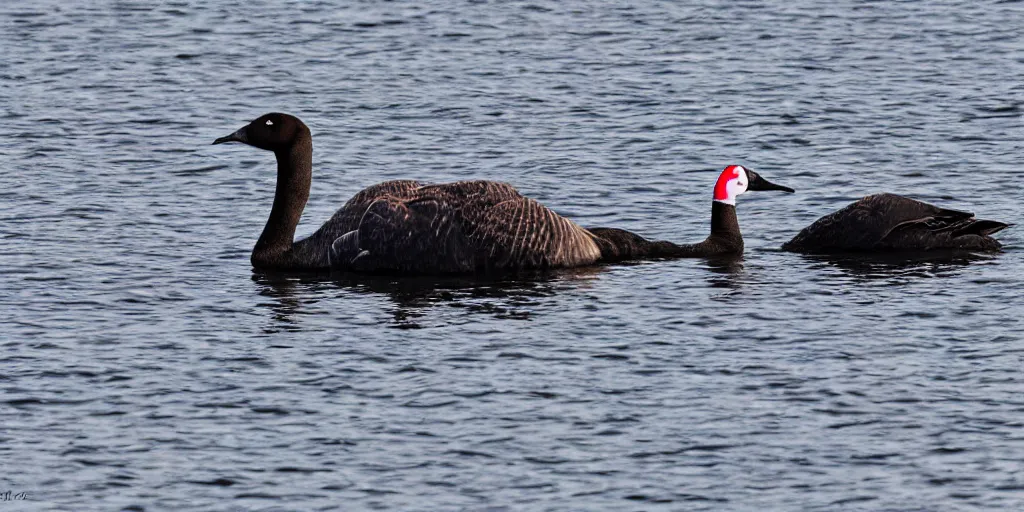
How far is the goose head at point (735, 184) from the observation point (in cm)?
1989

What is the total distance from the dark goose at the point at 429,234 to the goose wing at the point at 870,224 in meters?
0.89

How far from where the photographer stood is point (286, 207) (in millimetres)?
19312

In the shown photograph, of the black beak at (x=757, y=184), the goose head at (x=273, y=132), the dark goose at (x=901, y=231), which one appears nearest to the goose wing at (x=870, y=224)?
the dark goose at (x=901, y=231)

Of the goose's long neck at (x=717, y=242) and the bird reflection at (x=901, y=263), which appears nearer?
the bird reflection at (x=901, y=263)

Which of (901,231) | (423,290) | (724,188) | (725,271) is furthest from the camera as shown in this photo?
(724,188)

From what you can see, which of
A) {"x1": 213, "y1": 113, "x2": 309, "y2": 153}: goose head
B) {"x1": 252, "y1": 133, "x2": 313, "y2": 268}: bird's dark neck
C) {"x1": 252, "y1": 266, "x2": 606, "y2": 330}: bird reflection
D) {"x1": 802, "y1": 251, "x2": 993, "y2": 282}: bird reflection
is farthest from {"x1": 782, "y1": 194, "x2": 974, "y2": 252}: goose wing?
{"x1": 213, "y1": 113, "x2": 309, "y2": 153}: goose head

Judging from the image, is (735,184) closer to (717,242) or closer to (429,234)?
(717,242)

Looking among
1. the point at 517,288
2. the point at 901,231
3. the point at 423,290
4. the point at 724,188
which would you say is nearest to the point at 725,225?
the point at 724,188

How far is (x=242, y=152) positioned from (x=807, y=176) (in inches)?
301

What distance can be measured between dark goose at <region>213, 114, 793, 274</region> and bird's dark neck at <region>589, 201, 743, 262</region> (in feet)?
0.03

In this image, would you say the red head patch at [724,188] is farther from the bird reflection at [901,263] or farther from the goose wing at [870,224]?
the bird reflection at [901,263]

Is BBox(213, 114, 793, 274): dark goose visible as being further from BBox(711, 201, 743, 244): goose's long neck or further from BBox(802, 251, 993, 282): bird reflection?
BBox(802, 251, 993, 282): bird reflection

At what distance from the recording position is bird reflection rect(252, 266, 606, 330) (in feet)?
54.5

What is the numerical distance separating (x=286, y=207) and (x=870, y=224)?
6146 mm
